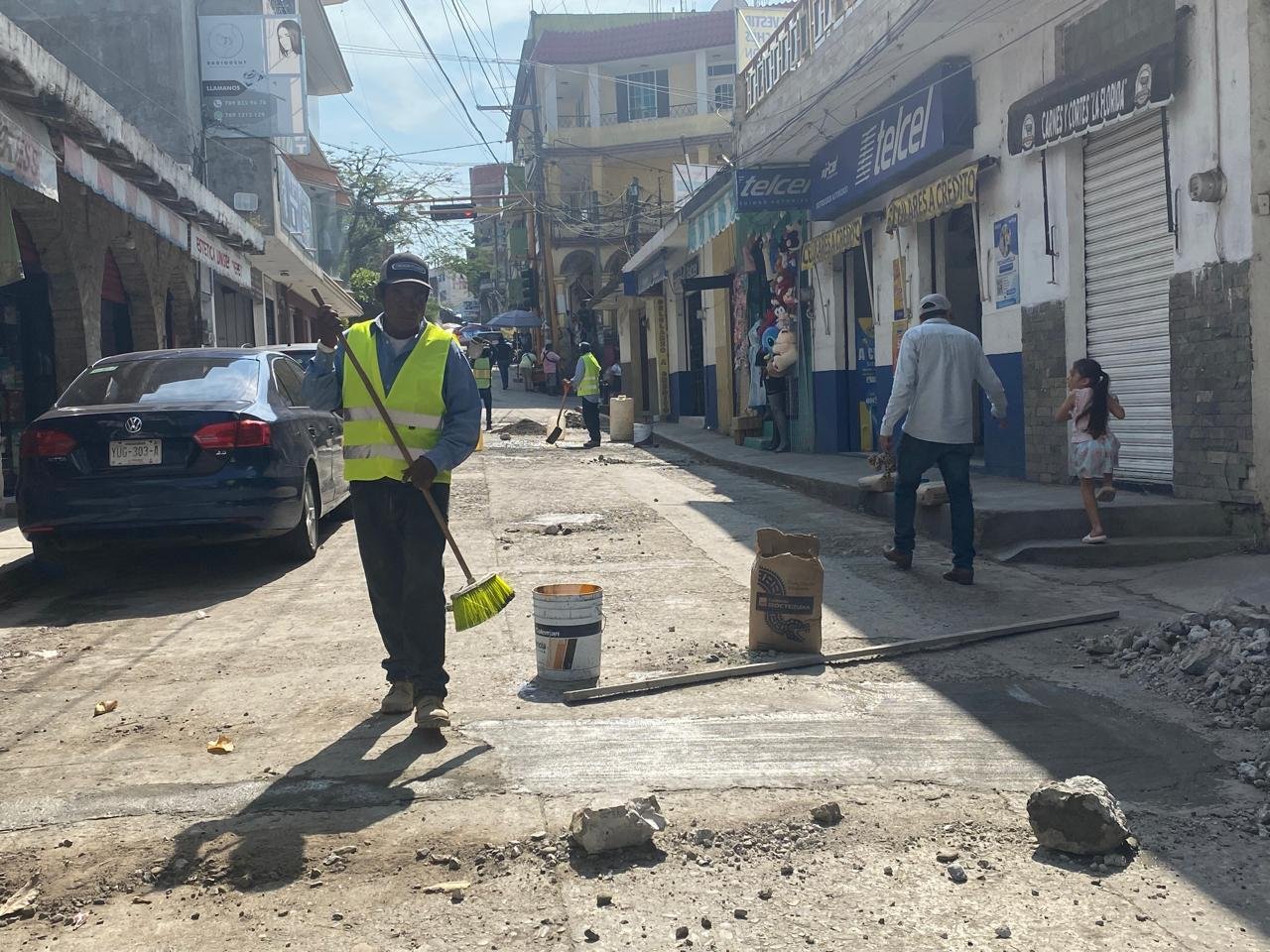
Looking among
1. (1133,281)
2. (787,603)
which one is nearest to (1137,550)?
(1133,281)

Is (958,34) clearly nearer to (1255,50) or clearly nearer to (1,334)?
(1255,50)

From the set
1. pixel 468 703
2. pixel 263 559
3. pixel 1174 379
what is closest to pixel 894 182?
pixel 1174 379

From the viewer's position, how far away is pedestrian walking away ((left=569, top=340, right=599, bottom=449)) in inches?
837

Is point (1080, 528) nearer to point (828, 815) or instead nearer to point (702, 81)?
point (828, 815)

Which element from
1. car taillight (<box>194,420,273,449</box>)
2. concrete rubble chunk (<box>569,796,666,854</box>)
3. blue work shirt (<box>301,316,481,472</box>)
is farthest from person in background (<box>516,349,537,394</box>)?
concrete rubble chunk (<box>569,796,666,854</box>)

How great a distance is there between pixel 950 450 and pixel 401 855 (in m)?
5.11

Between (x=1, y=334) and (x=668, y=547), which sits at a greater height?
(x=1, y=334)

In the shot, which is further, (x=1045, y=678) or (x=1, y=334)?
(x=1, y=334)

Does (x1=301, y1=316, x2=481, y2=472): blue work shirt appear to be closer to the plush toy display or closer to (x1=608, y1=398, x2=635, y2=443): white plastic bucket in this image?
the plush toy display

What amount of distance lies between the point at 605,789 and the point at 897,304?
11.3 metres

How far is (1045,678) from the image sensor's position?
5.27 m

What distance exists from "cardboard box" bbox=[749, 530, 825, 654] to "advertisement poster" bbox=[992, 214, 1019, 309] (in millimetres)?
6395

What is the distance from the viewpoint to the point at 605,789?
12.7 feet

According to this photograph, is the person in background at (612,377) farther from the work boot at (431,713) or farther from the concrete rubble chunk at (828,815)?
the concrete rubble chunk at (828,815)
